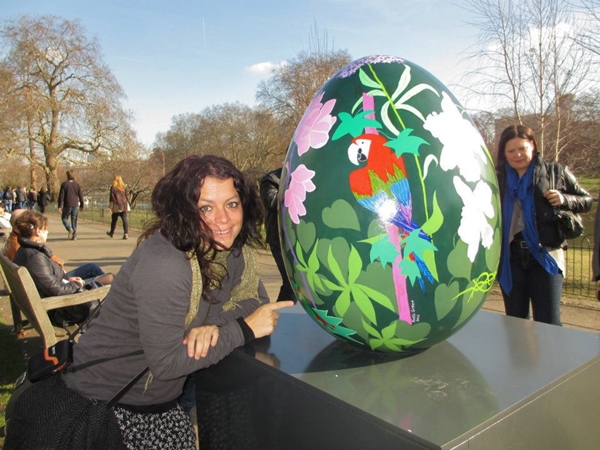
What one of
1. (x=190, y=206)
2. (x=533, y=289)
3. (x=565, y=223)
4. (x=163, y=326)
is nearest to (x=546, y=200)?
(x=565, y=223)

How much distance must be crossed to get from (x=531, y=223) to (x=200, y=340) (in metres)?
2.31

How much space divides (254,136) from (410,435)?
39.4m

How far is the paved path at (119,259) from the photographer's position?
17.0ft

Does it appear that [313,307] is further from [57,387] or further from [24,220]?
[24,220]

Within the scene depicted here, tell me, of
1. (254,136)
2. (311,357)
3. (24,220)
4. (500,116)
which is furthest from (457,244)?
(254,136)

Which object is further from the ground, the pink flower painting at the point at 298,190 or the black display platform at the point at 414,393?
the pink flower painting at the point at 298,190

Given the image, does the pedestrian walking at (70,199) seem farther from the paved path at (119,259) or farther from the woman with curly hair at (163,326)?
the woman with curly hair at (163,326)

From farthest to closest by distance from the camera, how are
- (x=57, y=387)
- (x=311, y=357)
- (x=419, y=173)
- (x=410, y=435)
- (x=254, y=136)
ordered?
1. (x=254, y=136)
2. (x=57, y=387)
3. (x=311, y=357)
4. (x=419, y=173)
5. (x=410, y=435)

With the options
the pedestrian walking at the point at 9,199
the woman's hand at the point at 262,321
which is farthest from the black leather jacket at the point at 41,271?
the pedestrian walking at the point at 9,199

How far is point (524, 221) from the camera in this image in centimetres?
306

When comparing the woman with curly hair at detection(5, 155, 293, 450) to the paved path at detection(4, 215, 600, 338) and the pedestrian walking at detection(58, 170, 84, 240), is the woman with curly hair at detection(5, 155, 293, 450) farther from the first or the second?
the pedestrian walking at detection(58, 170, 84, 240)

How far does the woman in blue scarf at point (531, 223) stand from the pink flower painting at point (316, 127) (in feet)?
6.14

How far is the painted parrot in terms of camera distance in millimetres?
1367

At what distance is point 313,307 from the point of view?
159cm
